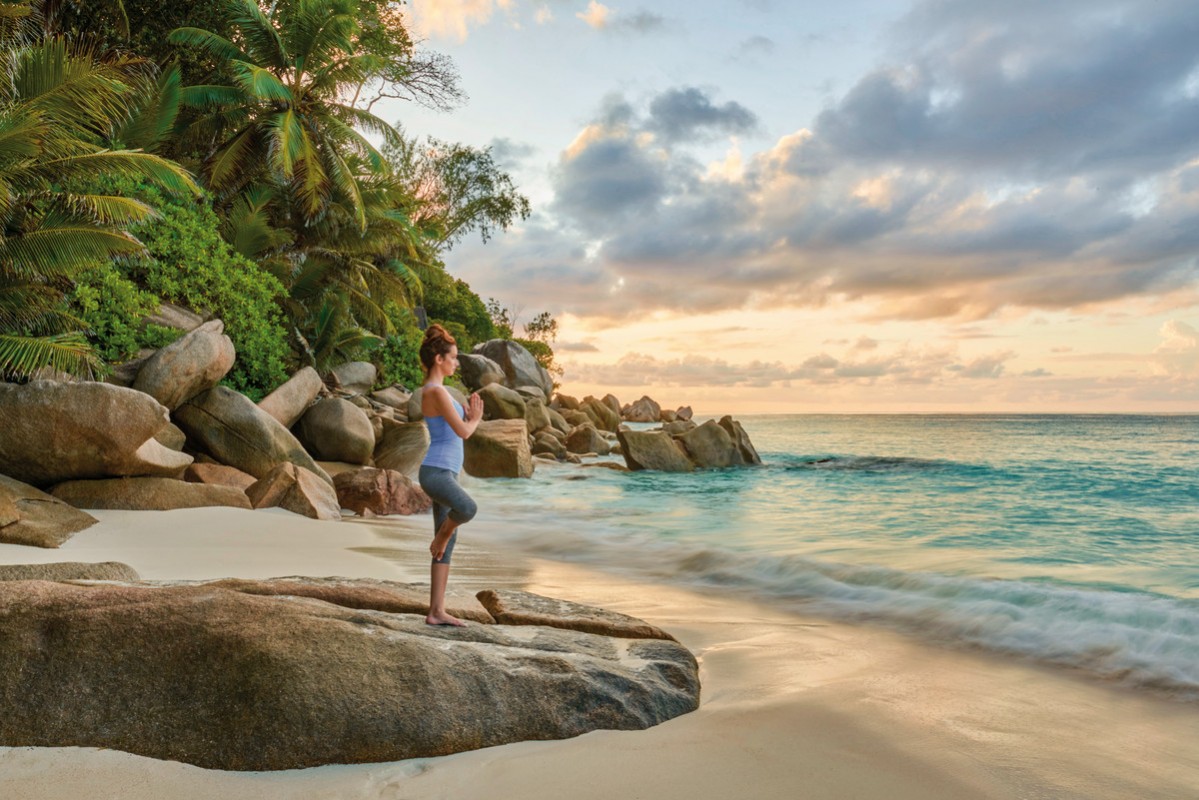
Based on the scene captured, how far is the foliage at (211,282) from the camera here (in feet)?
45.8

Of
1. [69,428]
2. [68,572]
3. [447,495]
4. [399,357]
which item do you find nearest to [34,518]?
[69,428]

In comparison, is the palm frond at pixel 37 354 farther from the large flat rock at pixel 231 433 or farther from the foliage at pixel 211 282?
the foliage at pixel 211 282

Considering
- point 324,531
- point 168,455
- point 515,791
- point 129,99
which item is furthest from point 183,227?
point 515,791

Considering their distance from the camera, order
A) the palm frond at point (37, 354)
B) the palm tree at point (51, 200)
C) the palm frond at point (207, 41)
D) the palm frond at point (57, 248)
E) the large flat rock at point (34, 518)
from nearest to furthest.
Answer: the large flat rock at point (34, 518) < the palm frond at point (37, 354) < the palm tree at point (51, 200) < the palm frond at point (57, 248) < the palm frond at point (207, 41)

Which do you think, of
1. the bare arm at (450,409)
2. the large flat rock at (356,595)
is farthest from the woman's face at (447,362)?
the large flat rock at (356,595)

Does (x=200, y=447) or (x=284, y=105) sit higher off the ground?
(x=284, y=105)

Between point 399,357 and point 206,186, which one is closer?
point 206,186

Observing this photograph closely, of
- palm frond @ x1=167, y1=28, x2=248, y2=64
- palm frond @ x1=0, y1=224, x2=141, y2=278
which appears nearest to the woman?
palm frond @ x1=0, y1=224, x2=141, y2=278

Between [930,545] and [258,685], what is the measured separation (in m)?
8.73

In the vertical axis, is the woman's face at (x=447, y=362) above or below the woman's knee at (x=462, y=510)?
above

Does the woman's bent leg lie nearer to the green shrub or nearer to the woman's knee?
the woman's knee

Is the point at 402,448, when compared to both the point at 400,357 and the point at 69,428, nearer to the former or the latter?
the point at 69,428

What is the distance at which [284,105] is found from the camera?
21.2 meters

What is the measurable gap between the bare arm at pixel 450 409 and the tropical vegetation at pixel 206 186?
7.30 m
